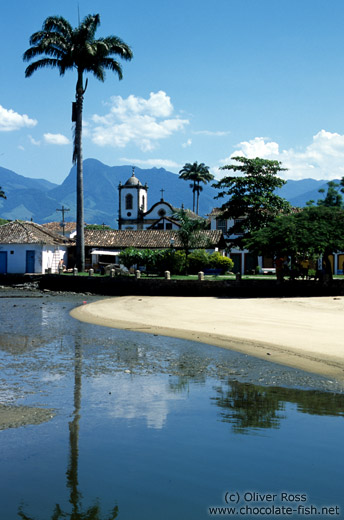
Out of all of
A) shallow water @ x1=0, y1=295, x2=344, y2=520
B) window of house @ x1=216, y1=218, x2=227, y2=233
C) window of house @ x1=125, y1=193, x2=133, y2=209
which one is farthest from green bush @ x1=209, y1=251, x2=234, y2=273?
window of house @ x1=125, y1=193, x2=133, y2=209

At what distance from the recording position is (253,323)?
2066cm

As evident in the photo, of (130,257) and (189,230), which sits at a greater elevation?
(189,230)

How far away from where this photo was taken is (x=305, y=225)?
109 ft

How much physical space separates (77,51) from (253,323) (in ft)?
103

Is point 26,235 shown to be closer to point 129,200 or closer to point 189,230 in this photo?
point 189,230

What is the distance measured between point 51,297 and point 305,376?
2917 centimetres

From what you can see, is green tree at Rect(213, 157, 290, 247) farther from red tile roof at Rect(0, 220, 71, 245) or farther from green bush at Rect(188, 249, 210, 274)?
red tile roof at Rect(0, 220, 71, 245)

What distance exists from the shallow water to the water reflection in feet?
0.06

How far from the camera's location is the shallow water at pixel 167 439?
587 cm

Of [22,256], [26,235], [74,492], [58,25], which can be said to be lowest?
A: [74,492]

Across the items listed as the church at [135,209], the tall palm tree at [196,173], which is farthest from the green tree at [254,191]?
the tall palm tree at [196,173]

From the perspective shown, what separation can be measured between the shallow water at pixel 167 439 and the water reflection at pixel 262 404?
0.7 inches

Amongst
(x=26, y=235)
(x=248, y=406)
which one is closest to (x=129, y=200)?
(x=26, y=235)

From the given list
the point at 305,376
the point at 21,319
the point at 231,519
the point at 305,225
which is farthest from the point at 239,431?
the point at 305,225
